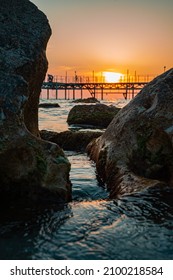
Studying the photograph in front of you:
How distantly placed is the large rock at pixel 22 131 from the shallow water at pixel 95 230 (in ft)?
1.06

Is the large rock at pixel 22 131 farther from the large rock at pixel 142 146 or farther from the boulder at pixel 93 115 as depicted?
the boulder at pixel 93 115

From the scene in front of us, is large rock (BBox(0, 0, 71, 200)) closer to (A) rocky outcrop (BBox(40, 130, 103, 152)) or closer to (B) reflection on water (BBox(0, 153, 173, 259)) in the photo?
(B) reflection on water (BBox(0, 153, 173, 259))

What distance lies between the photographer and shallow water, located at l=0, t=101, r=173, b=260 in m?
3.72

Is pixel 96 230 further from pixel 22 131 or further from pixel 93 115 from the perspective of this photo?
pixel 93 115

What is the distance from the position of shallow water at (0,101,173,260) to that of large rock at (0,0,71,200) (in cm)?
32

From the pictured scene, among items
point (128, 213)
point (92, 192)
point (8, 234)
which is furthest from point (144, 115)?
point (8, 234)

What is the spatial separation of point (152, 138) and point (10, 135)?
104 inches

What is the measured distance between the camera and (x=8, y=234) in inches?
163

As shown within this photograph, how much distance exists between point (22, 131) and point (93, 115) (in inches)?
575

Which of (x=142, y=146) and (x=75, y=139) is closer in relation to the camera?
(x=142, y=146)

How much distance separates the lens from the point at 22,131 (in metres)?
5.34

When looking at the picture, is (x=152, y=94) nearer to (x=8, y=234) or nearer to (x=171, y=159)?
(x=171, y=159)

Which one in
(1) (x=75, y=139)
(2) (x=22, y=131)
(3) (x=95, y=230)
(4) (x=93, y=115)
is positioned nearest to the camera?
(3) (x=95, y=230)

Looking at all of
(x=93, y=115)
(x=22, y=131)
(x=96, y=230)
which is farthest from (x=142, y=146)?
(x=93, y=115)
